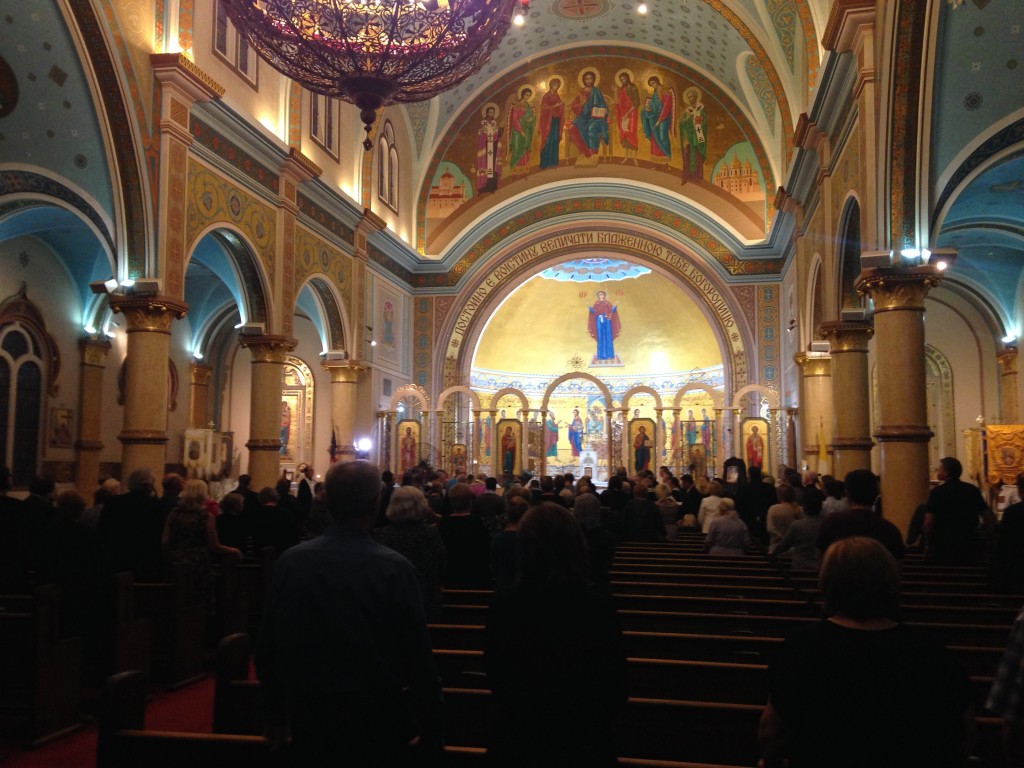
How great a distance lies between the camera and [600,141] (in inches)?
928

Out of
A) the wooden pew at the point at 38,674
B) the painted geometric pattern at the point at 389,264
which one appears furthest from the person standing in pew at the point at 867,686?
the painted geometric pattern at the point at 389,264

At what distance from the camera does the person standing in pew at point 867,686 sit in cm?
216

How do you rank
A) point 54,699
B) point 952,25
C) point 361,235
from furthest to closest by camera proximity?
point 361,235
point 952,25
point 54,699

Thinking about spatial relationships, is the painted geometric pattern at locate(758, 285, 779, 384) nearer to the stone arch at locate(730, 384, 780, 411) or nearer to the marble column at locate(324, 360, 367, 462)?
the stone arch at locate(730, 384, 780, 411)

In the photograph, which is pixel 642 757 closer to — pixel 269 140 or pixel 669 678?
pixel 669 678

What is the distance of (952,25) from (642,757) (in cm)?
881

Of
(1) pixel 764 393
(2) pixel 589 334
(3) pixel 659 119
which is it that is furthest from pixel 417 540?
(2) pixel 589 334

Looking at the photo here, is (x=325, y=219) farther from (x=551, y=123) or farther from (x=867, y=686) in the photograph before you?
(x=867, y=686)

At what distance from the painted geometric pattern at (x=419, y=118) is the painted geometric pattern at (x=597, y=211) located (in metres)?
3.11

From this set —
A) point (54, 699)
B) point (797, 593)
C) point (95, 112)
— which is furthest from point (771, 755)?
point (95, 112)

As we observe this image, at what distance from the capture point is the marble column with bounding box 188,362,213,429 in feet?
72.9

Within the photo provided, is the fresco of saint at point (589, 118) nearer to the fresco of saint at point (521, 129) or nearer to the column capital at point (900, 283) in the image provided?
the fresco of saint at point (521, 129)

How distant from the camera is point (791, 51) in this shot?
1714cm

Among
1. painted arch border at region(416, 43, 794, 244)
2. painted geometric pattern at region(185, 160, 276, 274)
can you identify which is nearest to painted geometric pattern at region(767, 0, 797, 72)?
painted arch border at region(416, 43, 794, 244)
